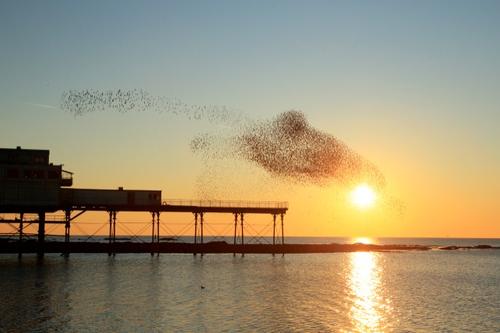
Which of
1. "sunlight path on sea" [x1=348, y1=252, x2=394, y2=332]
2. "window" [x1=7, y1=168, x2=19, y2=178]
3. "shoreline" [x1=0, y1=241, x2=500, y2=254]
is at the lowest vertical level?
"sunlight path on sea" [x1=348, y1=252, x2=394, y2=332]

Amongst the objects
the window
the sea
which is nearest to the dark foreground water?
the sea

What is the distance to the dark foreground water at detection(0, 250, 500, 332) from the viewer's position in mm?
41438

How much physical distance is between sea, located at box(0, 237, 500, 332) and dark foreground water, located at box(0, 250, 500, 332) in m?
0.08

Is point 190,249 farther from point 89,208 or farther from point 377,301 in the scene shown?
point 377,301

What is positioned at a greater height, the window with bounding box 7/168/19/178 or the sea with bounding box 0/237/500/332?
the window with bounding box 7/168/19/178

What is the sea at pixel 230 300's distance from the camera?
4144 cm

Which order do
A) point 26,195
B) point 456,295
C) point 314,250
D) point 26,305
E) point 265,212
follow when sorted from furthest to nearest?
point 314,250 < point 265,212 < point 26,195 < point 456,295 < point 26,305

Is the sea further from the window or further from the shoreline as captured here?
the window

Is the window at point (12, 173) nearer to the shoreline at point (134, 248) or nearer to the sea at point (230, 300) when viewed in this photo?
the sea at point (230, 300)

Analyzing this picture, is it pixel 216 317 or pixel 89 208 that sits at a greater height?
pixel 89 208

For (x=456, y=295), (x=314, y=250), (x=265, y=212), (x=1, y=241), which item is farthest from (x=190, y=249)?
(x=456, y=295)

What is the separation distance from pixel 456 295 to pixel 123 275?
37088 millimetres

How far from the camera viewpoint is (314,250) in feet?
460

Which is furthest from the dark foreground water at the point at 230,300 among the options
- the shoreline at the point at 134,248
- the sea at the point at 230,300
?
the shoreline at the point at 134,248
